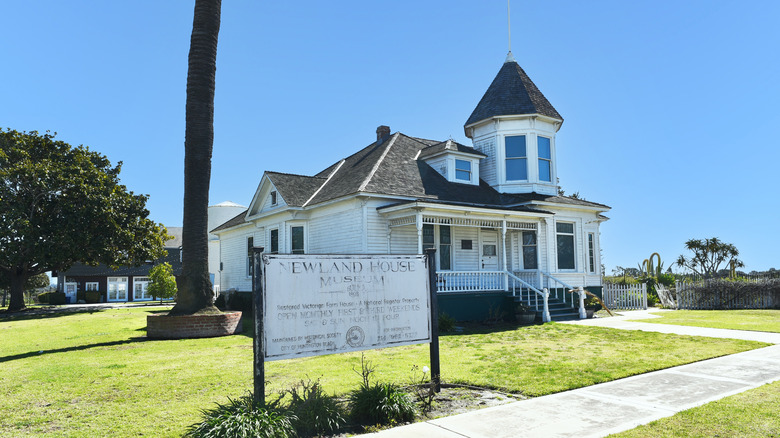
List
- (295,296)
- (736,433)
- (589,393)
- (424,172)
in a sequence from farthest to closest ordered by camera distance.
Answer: (424,172), (589,393), (295,296), (736,433)

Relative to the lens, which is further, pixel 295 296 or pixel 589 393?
pixel 589 393

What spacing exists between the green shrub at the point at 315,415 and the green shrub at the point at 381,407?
0.27 m

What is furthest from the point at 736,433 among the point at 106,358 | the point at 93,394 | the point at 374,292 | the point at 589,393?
the point at 106,358

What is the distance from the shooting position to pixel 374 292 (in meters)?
7.14

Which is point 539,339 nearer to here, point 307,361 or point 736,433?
point 307,361

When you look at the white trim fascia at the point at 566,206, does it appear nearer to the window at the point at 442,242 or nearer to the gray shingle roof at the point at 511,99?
the window at the point at 442,242

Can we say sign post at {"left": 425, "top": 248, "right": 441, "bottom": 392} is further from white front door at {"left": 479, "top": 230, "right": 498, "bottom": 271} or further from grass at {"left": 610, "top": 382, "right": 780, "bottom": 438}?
white front door at {"left": 479, "top": 230, "right": 498, "bottom": 271}

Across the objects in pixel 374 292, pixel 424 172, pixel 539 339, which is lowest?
pixel 539 339

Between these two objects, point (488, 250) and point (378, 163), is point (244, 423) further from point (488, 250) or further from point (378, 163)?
point (488, 250)

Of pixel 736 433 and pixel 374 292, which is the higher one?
pixel 374 292

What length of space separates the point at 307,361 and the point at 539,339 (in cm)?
638

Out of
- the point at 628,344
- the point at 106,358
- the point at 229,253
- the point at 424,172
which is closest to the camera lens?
the point at 106,358

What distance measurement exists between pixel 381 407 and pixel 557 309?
1474 centimetres

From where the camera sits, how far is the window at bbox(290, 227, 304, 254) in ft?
74.3
